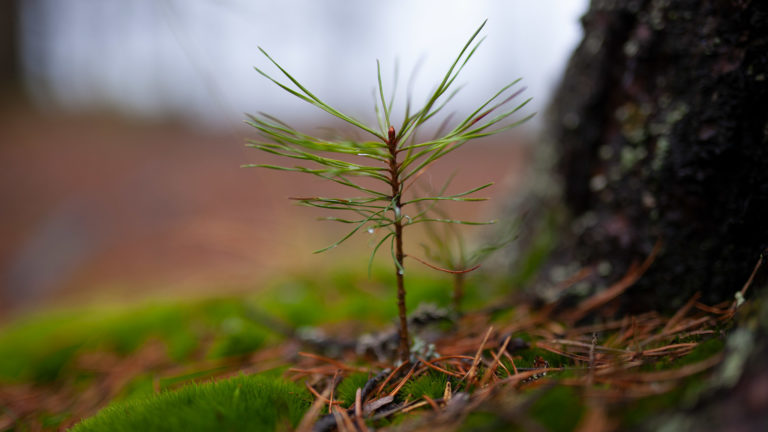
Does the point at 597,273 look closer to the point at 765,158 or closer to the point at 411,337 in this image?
the point at 765,158

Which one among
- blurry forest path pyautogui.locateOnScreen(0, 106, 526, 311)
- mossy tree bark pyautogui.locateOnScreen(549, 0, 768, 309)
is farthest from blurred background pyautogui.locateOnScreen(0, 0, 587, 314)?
mossy tree bark pyautogui.locateOnScreen(549, 0, 768, 309)

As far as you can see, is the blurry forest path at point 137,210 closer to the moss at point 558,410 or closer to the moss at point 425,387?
the moss at point 425,387

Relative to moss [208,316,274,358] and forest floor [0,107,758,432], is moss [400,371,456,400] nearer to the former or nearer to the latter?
forest floor [0,107,758,432]

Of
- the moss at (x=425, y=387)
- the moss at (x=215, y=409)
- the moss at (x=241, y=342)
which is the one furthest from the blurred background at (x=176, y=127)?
the moss at (x=215, y=409)

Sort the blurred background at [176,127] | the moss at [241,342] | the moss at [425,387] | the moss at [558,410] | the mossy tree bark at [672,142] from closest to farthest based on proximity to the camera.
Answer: the moss at [558,410], the moss at [425,387], the mossy tree bark at [672,142], the moss at [241,342], the blurred background at [176,127]

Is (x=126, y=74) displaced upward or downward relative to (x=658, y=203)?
upward

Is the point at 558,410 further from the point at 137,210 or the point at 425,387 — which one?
the point at 137,210

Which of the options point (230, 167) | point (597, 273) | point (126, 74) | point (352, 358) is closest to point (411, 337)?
point (352, 358)
